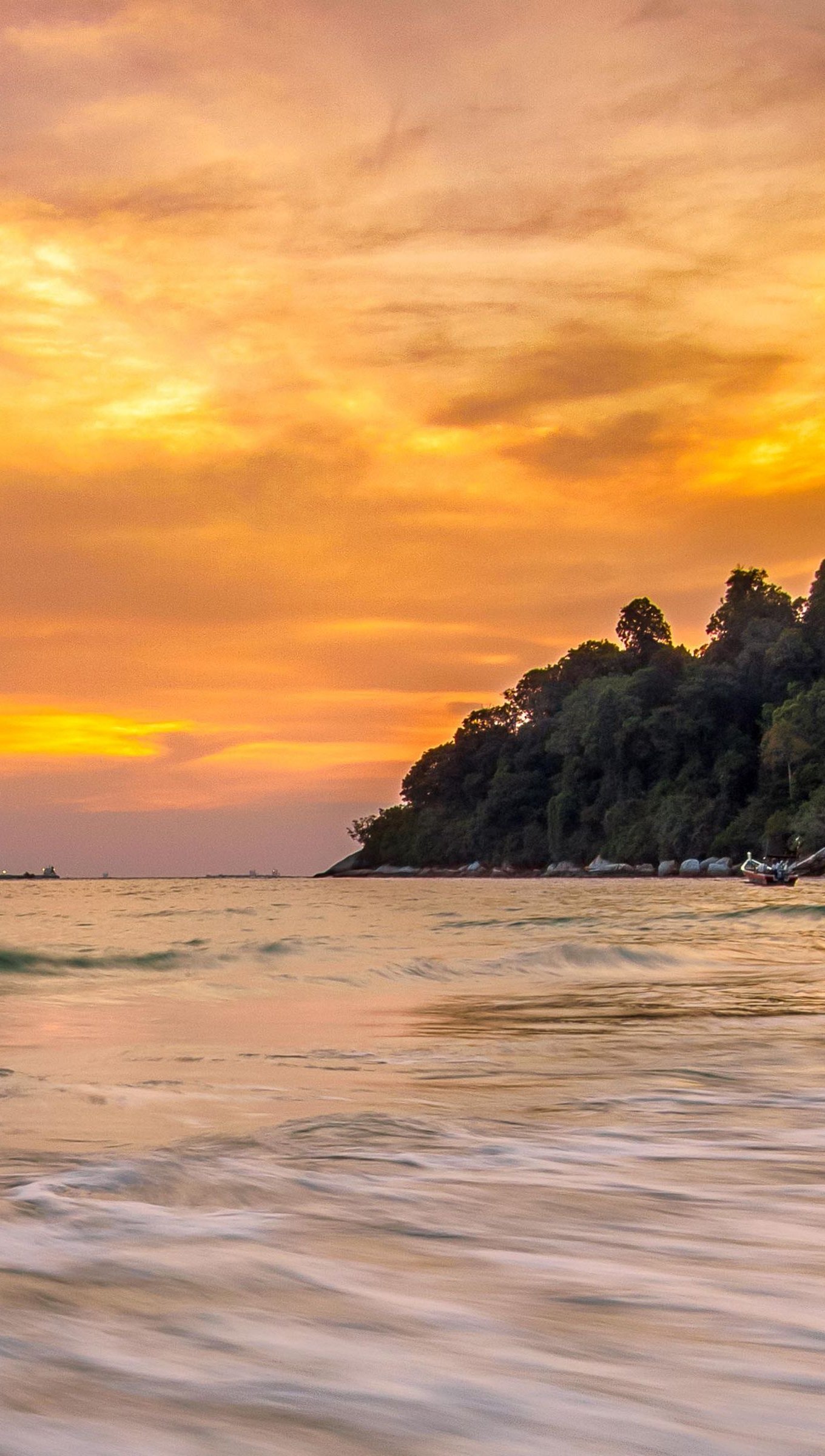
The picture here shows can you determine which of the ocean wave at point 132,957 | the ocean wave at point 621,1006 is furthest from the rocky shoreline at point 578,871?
the ocean wave at point 621,1006

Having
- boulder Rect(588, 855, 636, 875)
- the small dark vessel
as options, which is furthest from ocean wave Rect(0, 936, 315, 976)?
boulder Rect(588, 855, 636, 875)

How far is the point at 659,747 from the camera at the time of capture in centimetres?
8931

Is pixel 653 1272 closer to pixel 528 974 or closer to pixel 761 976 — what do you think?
pixel 761 976

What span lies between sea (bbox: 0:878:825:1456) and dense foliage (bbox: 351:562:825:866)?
213 feet

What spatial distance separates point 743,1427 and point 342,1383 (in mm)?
625

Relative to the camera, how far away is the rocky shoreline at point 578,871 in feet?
255

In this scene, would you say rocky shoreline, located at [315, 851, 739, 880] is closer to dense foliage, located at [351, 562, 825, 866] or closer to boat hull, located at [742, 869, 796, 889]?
dense foliage, located at [351, 562, 825, 866]

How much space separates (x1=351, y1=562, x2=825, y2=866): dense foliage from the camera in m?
78.9

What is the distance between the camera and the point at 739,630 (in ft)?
298

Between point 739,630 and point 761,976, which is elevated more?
point 739,630

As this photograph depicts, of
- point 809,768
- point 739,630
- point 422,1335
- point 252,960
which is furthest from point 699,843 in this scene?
point 422,1335

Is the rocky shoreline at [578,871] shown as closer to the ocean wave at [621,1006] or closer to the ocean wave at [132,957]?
the ocean wave at [132,957]

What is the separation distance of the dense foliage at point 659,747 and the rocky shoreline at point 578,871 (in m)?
1.04

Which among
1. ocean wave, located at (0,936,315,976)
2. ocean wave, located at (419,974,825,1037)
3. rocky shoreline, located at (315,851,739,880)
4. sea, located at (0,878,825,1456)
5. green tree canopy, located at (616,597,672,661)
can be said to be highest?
green tree canopy, located at (616,597,672,661)
